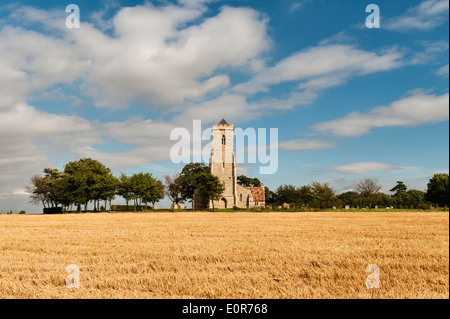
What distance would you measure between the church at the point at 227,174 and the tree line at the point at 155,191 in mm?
5820

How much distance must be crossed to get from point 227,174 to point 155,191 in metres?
24.7

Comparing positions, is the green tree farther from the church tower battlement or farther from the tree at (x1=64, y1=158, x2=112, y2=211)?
the church tower battlement

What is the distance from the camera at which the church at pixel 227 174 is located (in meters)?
100

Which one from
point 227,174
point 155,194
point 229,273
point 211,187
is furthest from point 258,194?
point 229,273

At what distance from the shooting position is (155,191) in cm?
8744

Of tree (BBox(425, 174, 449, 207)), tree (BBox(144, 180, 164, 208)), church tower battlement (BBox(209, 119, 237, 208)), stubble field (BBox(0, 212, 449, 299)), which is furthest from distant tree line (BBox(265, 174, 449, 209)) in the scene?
stubble field (BBox(0, 212, 449, 299))

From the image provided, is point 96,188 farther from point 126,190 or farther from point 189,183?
point 189,183

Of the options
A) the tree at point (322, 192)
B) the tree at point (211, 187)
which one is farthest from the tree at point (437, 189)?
the tree at point (211, 187)

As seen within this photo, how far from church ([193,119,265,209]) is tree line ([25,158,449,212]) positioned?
19.1 feet

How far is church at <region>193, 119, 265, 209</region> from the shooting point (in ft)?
329

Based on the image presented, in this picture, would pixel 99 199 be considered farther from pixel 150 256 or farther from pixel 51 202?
pixel 150 256

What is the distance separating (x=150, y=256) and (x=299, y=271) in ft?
15.4
